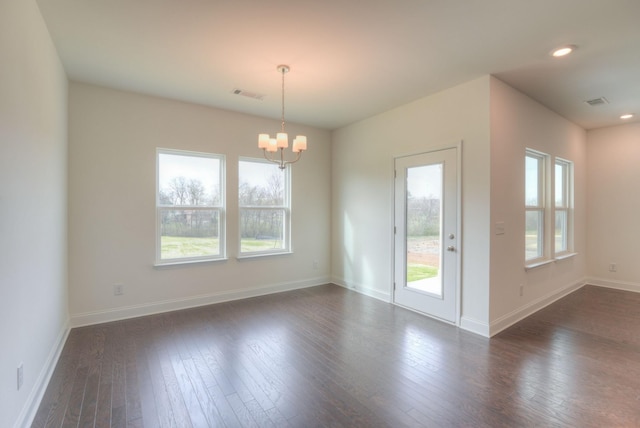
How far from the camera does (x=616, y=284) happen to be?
5.28 metres

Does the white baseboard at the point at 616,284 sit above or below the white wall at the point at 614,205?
below

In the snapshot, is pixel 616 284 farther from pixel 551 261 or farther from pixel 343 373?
pixel 343 373

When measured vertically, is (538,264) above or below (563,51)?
below

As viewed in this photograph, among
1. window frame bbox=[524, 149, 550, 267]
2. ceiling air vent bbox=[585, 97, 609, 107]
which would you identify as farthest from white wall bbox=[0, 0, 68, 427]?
ceiling air vent bbox=[585, 97, 609, 107]

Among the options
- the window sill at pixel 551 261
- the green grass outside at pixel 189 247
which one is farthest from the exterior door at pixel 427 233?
the green grass outside at pixel 189 247

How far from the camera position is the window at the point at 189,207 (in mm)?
4102

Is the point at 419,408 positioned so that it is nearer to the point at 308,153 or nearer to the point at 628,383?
the point at 628,383

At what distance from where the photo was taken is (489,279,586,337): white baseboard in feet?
11.1

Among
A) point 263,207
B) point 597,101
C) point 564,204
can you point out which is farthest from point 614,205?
point 263,207

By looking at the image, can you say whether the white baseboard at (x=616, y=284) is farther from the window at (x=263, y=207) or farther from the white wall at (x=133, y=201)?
the white wall at (x=133, y=201)

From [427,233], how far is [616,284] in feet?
13.4

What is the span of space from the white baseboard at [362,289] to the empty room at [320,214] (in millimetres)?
30

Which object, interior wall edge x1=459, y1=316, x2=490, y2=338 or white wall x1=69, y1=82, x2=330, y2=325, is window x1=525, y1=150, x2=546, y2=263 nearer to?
interior wall edge x1=459, y1=316, x2=490, y2=338

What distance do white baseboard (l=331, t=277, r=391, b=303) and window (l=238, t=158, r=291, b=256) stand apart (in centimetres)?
114
